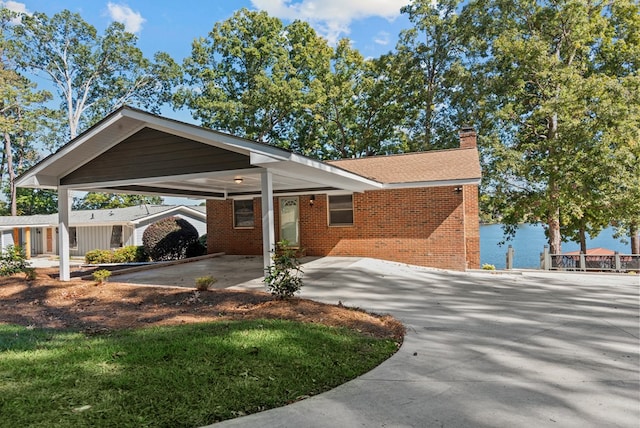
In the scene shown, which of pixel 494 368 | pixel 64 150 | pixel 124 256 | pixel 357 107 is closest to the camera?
pixel 494 368

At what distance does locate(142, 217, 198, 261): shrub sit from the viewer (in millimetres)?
17797

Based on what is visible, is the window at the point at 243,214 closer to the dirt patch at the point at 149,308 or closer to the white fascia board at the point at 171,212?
the dirt patch at the point at 149,308

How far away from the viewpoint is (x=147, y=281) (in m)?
9.86

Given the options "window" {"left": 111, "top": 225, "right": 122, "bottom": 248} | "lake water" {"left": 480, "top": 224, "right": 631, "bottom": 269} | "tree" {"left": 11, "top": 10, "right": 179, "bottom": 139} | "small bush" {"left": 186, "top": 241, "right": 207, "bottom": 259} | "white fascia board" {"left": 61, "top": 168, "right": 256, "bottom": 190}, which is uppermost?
"tree" {"left": 11, "top": 10, "right": 179, "bottom": 139}

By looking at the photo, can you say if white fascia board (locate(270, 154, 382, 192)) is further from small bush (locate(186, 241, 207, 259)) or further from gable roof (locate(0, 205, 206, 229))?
gable roof (locate(0, 205, 206, 229))

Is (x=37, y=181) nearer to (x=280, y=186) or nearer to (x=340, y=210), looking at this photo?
(x=280, y=186)

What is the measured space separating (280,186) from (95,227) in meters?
19.0

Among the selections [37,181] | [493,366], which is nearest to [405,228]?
[493,366]

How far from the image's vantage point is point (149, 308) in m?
6.82

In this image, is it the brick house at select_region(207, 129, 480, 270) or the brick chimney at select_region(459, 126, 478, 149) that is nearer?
the brick house at select_region(207, 129, 480, 270)

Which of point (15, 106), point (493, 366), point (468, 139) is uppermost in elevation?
point (15, 106)

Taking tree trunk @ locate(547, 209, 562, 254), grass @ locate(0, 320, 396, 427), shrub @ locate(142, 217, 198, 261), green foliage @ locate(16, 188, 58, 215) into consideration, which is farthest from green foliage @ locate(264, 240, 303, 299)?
green foliage @ locate(16, 188, 58, 215)

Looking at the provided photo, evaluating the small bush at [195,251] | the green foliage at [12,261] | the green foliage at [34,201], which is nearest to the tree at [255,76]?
the small bush at [195,251]

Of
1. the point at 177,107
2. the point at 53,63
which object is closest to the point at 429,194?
the point at 177,107
